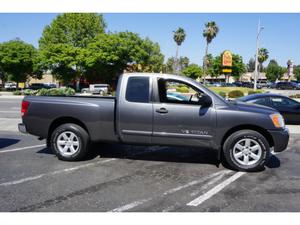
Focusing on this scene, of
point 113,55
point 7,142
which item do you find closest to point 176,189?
point 7,142

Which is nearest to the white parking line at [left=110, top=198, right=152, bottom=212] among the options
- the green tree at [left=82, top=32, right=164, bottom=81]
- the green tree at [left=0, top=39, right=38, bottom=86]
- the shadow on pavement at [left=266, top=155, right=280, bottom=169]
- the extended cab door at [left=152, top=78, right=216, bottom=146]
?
the extended cab door at [left=152, top=78, right=216, bottom=146]

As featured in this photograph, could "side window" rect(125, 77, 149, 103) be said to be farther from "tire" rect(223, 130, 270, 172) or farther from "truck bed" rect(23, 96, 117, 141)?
"tire" rect(223, 130, 270, 172)

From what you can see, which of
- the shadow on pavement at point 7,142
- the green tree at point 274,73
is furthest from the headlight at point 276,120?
the green tree at point 274,73

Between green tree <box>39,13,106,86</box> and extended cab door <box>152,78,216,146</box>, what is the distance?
→ 3917 centimetres

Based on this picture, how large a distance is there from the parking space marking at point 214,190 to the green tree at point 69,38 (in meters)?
40.1

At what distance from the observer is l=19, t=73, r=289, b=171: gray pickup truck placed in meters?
5.29

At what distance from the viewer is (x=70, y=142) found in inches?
229

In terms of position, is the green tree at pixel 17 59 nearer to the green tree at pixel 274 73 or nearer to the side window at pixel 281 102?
the side window at pixel 281 102

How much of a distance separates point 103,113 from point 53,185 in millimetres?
1683

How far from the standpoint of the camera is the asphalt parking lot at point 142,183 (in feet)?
12.5
